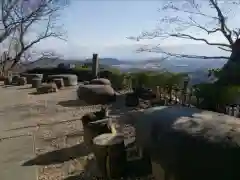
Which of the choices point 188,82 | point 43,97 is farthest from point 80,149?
point 43,97

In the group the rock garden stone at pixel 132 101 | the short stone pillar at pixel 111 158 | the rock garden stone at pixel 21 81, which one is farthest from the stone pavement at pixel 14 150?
the rock garden stone at pixel 21 81

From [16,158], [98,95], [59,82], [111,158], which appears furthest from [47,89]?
[111,158]

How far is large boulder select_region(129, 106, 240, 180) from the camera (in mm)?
2154

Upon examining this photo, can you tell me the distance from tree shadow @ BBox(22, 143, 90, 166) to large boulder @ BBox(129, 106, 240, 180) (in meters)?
2.42

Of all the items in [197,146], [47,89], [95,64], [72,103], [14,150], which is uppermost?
[95,64]

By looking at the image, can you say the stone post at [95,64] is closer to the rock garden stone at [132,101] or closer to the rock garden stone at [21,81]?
the rock garden stone at [21,81]

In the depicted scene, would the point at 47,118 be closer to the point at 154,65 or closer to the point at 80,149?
the point at 80,149

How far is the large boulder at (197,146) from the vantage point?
7.07ft

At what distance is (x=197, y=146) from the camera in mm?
2324

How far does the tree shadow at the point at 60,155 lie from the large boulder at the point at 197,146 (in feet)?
7.93

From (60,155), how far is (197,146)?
3.38 meters

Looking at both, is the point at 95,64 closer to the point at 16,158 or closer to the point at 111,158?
the point at 16,158

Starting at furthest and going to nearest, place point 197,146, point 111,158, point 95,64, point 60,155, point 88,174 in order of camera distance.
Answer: point 95,64, point 60,155, point 88,174, point 111,158, point 197,146

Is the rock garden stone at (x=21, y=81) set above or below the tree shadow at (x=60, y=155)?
above
